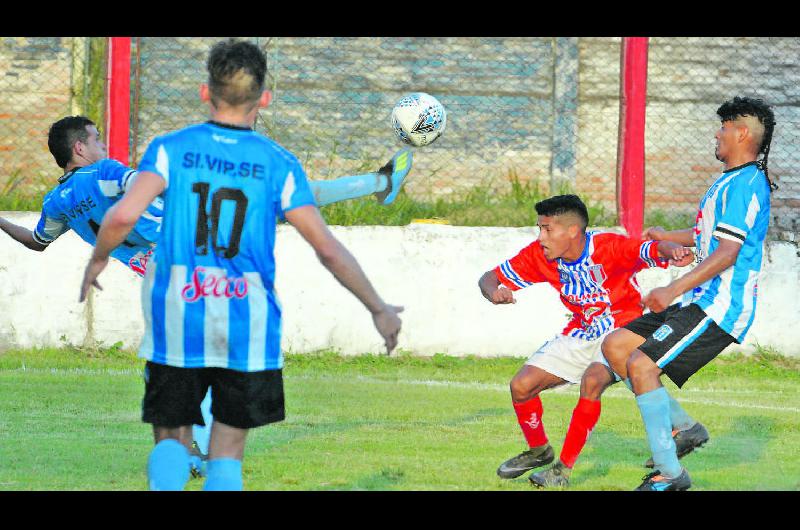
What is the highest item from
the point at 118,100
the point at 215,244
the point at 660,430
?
the point at 118,100

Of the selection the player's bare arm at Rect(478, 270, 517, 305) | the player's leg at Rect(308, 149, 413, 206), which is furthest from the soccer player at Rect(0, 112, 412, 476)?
the player's bare arm at Rect(478, 270, 517, 305)

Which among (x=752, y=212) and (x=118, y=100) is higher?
(x=118, y=100)

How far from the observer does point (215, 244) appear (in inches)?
159

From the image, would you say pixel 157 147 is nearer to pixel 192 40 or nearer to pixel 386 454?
pixel 386 454

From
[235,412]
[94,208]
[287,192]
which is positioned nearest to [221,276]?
[287,192]

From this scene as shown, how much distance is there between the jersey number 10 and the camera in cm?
400

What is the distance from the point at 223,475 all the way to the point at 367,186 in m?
1.84

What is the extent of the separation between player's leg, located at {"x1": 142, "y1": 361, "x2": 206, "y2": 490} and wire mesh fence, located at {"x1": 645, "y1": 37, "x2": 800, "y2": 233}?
10.4 meters

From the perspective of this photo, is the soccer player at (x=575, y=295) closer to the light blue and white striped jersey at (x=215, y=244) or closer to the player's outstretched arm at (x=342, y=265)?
the player's outstretched arm at (x=342, y=265)

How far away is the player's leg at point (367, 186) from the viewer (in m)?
5.36

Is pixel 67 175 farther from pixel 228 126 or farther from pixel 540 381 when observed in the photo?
pixel 540 381

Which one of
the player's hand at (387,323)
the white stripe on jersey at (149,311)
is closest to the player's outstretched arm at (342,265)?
the player's hand at (387,323)

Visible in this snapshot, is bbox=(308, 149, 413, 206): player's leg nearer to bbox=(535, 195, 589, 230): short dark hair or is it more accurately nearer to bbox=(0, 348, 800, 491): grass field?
bbox=(535, 195, 589, 230): short dark hair

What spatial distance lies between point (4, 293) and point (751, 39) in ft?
30.9
